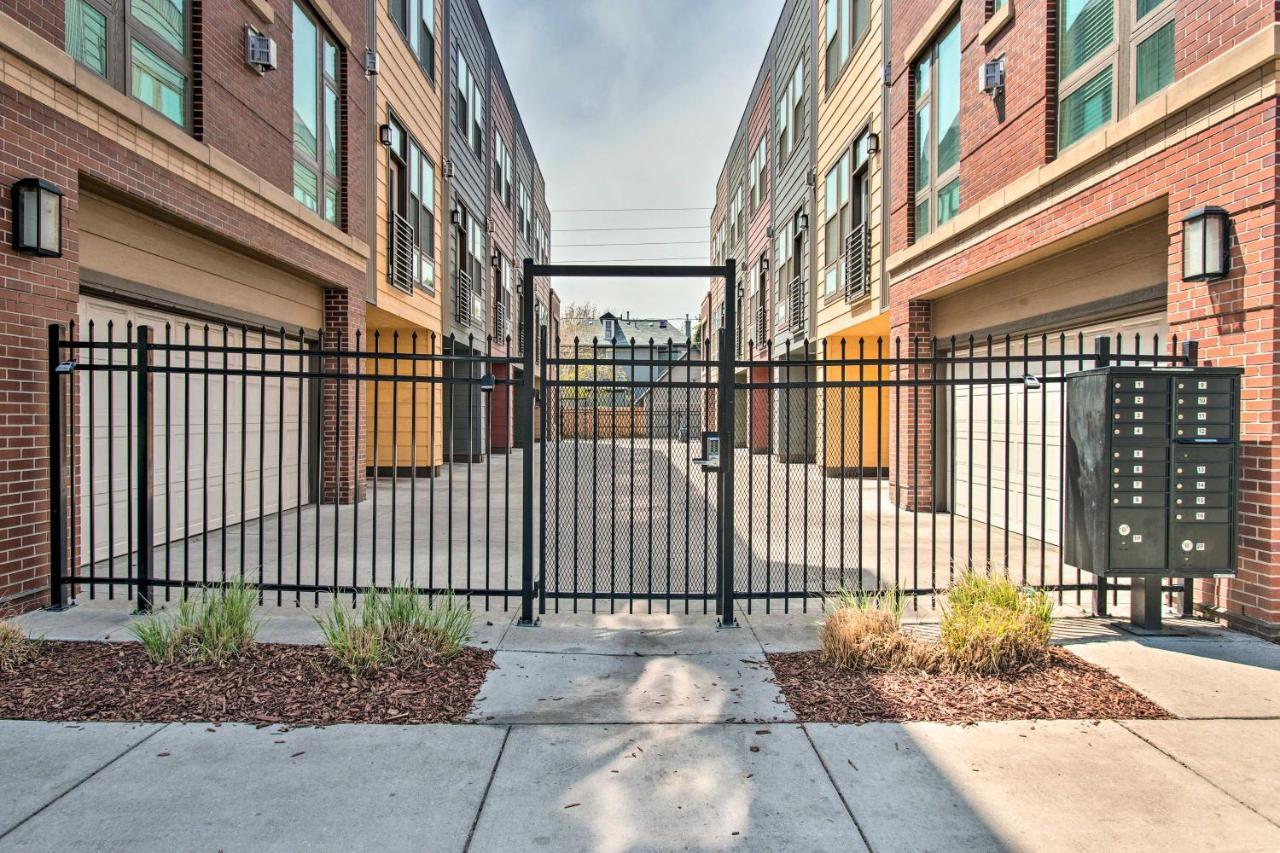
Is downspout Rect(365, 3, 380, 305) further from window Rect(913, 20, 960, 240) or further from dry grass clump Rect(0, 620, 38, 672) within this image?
window Rect(913, 20, 960, 240)

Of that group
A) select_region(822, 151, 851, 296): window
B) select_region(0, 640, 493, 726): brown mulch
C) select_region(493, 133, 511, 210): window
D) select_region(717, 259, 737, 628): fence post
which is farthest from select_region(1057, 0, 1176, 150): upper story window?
select_region(493, 133, 511, 210): window

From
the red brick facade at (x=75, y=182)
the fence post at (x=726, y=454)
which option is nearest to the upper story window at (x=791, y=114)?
the red brick facade at (x=75, y=182)

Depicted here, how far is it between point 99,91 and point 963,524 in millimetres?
10140

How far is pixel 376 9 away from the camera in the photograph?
1113cm

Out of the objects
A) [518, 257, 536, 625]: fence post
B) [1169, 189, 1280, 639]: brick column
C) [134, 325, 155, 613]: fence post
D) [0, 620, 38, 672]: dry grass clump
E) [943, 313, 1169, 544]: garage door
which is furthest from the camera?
[943, 313, 1169, 544]: garage door

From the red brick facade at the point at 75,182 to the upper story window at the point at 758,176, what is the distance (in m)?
15.2

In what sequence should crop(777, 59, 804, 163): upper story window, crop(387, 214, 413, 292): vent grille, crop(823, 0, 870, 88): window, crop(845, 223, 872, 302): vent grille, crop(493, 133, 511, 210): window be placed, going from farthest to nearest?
crop(493, 133, 511, 210): window < crop(777, 59, 804, 163): upper story window < crop(823, 0, 870, 88): window < crop(845, 223, 872, 302): vent grille < crop(387, 214, 413, 292): vent grille

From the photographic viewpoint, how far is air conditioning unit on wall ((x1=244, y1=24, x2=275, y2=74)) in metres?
7.78

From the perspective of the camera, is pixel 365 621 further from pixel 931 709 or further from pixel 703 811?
pixel 931 709

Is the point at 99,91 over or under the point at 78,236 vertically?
over

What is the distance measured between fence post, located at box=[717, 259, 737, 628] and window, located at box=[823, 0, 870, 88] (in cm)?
1008

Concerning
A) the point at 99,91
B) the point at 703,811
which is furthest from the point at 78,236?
the point at 703,811

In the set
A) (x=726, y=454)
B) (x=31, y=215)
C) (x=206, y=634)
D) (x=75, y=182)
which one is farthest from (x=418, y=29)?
(x=206, y=634)

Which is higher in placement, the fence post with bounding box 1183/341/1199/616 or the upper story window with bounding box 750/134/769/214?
the upper story window with bounding box 750/134/769/214
